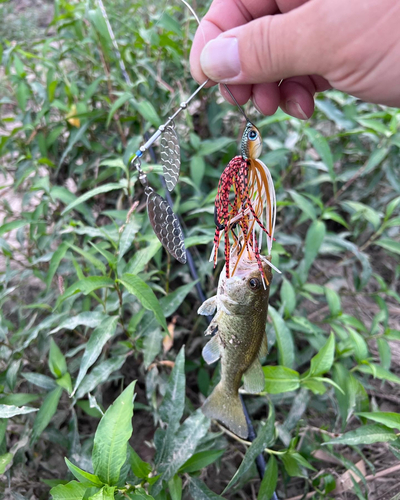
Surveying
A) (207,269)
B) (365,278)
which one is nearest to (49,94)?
(207,269)

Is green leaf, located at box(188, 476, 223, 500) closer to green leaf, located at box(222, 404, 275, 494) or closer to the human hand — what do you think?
green leaf, located at box(222, 404, 275, 494)

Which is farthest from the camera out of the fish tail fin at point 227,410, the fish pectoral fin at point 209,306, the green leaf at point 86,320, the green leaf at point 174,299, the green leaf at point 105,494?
the green leaf at point 174,299

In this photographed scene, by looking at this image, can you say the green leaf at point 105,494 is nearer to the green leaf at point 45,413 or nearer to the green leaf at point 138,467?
the green leaf at point 138,467

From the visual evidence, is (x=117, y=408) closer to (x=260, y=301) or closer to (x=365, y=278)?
(x=260, y=301)

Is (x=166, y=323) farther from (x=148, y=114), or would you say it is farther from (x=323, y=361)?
(x=148, y=114)

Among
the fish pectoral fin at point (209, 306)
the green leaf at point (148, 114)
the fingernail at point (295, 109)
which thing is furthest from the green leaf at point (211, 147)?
the fish pectoral fin at point (209, 306)

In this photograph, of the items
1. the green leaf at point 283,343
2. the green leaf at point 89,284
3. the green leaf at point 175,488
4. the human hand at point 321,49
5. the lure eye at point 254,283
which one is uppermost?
the human hand at point 321,49

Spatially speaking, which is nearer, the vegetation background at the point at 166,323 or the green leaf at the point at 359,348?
the vegetation background at the point at 166,323
